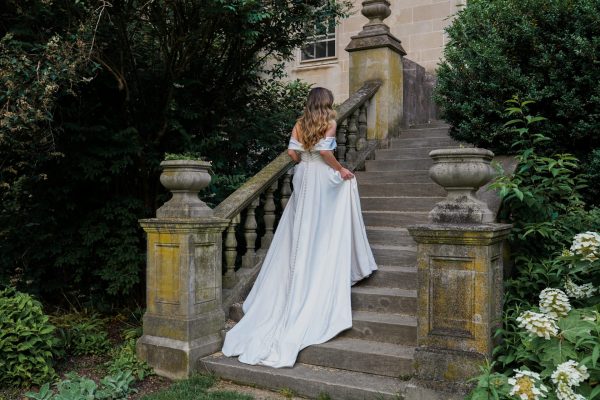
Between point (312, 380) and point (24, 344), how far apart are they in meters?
2.34

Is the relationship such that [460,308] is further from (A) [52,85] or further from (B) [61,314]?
(B) [61,314]

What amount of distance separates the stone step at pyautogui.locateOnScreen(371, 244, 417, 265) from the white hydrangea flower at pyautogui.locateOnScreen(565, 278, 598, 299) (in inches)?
58.0

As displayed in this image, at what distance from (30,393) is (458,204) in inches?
131

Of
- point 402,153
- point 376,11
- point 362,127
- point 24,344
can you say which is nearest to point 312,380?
point 24,344

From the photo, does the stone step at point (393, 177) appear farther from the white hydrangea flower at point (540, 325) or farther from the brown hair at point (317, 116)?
the white hydrangea flower at point (540, 325)

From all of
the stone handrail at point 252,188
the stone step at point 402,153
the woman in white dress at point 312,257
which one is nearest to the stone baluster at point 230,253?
the stone handrail at point 252,188

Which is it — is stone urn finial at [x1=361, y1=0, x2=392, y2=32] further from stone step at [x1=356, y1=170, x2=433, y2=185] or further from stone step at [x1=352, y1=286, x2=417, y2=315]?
stone step at [x1=352, y1=286, x2=417, y2=315]

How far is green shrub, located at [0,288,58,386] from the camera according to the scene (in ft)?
14.2

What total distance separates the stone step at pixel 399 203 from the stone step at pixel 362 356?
186 cm

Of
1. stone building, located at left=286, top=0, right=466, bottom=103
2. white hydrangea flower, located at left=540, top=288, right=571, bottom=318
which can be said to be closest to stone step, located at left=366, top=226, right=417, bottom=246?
white hydrangea flower, located at left=540, top=288, right=571, bottom=318

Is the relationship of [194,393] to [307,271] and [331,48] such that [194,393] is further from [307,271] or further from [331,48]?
[331,48]

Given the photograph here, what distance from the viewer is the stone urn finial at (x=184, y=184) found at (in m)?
4.57

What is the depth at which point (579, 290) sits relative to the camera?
3734mm

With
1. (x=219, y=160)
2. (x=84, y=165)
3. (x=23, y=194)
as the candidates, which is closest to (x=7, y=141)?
(x=84, y=165)
